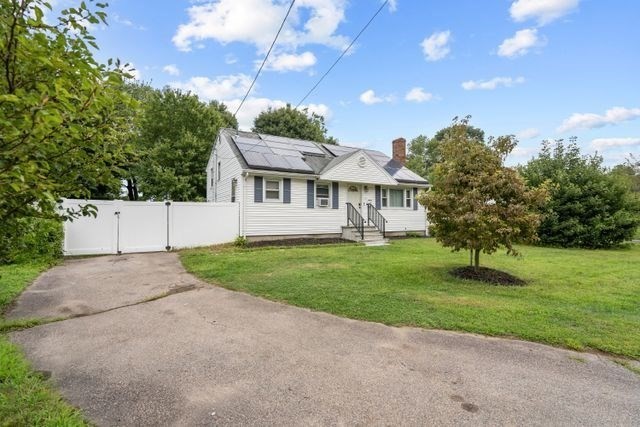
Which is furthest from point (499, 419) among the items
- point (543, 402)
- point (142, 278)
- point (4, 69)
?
point (142, 278)

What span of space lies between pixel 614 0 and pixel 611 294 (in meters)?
7.44

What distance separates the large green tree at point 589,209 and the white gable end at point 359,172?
330 inches

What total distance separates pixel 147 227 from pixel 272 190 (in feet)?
16.6

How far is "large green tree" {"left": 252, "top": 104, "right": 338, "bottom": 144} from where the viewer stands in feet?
102

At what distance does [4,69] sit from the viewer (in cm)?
190

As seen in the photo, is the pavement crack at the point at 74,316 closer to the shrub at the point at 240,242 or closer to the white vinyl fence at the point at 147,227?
the white vinyl fence at the point at 147,227

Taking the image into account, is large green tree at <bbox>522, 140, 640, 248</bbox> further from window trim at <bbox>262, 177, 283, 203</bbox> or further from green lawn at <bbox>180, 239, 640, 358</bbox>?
window trim at <bbox>262, 177, 283, 203</bbox>

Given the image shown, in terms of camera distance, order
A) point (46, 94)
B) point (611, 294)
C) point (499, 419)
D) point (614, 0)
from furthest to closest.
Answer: point (614, 0) < point (611, 294) < point (499, 419) < point (46, 94)

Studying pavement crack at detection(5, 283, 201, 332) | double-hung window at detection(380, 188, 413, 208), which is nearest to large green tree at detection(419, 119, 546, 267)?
pavement crack at detection(5, 283, 201, 332)

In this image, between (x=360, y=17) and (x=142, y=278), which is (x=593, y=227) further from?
(x=142, y=278)

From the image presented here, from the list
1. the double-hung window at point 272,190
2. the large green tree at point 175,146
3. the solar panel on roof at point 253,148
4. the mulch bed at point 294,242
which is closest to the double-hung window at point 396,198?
the mulch bed at point 294,242

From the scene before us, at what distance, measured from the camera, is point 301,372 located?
3.26m

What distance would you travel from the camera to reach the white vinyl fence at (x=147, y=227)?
1078 centimetres

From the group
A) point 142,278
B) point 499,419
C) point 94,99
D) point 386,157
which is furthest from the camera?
point 386,157
